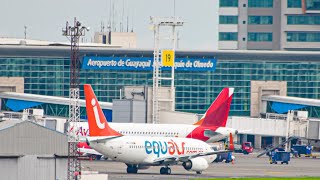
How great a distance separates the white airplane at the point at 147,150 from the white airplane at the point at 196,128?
57.2ft

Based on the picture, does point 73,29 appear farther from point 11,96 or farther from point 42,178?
point 11,96

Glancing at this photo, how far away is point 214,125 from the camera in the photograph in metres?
154

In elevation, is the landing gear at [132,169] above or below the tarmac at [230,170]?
above

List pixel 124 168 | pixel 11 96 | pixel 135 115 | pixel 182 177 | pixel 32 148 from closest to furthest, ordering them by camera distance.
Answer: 1. pixel 32 148
2. pixel 182 177
3. pixel 124 168
4. pixel 135 115
5. pixel 11 96

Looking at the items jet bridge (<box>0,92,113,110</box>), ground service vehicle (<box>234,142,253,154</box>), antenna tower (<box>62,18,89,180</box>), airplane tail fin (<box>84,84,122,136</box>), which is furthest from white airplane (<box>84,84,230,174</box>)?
jet bridge (<box>0,92,113,110</box>)

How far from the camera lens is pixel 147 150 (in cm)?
12619

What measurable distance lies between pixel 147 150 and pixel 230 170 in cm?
1374

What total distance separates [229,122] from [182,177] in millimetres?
63114

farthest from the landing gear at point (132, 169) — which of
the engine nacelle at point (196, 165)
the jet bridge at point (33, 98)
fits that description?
the jet bridge at point (33, 98)

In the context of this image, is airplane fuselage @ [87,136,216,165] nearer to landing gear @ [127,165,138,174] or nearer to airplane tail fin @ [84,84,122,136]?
landing gear @ [127,165,138,174]

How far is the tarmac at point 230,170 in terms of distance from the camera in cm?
12422

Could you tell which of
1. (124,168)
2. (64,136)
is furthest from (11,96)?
(64,136)

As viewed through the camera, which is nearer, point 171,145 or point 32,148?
point 32,148

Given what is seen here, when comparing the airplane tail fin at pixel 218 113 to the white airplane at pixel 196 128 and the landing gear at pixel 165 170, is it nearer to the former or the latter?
the white airplane at pixel 196 128
